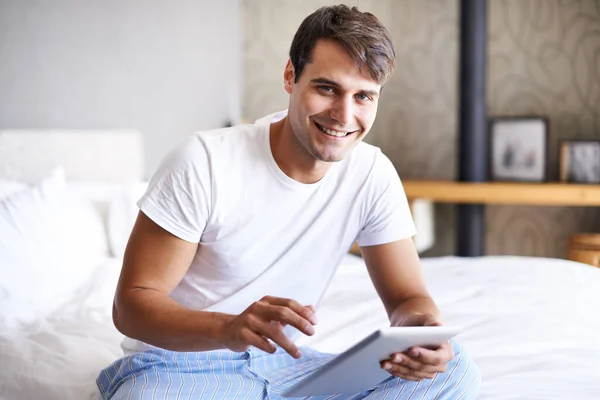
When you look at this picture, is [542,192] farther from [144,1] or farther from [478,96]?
[144,1]

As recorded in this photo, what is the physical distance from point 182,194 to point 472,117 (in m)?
2.93

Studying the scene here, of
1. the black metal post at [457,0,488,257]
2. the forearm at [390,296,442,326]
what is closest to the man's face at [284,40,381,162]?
the forearm at [390,296,442,326]

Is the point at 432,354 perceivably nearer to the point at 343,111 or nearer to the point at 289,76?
the point at 343,111

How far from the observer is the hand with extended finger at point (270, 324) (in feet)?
3.69

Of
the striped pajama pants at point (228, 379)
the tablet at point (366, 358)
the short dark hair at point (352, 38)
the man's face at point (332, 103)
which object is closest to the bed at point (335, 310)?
the striped pajama pants at point (228, 379)

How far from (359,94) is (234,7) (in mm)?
2923

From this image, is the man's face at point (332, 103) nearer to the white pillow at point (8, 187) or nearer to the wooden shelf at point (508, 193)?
the white pillow at point (8, 187)

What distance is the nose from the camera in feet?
4.93

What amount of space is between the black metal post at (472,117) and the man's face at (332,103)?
266cm

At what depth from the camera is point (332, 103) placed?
1518 millimetres

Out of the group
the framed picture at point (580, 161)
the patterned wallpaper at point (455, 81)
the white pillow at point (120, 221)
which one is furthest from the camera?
the patterned wallpaper at point (455, 81)

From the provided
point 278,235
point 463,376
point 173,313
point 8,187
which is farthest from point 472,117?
point 173,313

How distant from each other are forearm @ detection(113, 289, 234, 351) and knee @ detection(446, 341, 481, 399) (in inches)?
17.8

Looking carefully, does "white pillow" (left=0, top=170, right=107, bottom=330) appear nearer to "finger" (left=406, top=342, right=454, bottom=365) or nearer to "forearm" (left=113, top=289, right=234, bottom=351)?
"forearm" (left=113, top=289, right=234, bottom=351)
